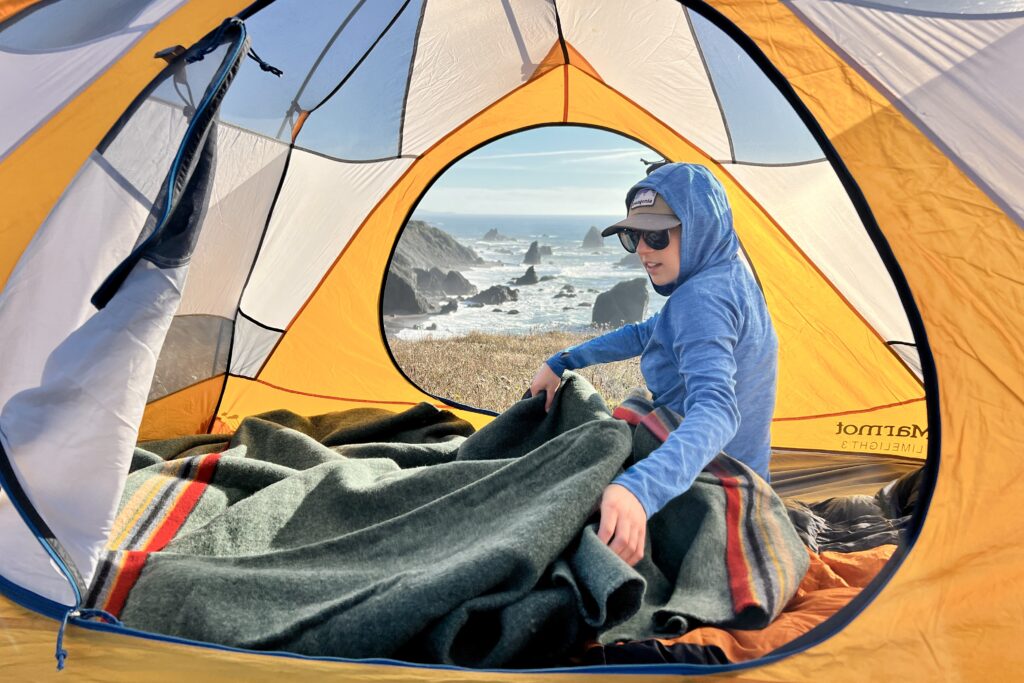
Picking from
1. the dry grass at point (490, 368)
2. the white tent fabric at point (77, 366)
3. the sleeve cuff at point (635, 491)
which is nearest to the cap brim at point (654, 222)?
the sleeve cuff at point (635, 491)

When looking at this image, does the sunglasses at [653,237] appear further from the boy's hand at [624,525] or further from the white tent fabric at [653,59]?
the white tent fabric at [653,59]

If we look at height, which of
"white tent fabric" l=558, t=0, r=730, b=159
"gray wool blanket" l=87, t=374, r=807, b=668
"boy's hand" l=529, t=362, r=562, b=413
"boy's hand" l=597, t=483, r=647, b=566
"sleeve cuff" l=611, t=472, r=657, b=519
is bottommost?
"gray wool blanket" l=87, t=374, r=807, b=668

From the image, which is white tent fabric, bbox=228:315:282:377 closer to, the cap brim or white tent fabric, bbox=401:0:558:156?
white tent fabric, bbox=401:0:558:156

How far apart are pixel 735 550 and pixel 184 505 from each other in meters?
0.94

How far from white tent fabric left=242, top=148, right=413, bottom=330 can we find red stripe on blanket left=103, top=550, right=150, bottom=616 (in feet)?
4.48

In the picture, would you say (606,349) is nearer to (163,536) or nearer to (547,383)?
(547,383)

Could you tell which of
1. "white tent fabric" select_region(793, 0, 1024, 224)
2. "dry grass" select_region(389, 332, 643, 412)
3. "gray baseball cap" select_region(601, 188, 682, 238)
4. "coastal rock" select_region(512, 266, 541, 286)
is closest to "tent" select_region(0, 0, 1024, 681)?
"white tent fabric" select_region(793, 0, 1024, 224)

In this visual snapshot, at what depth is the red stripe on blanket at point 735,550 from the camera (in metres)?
1.19

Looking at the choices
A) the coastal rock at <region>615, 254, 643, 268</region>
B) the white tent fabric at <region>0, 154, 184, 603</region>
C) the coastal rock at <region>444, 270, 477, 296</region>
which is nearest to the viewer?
the white tent fabric at <region>0, 154, 184, 603</region>

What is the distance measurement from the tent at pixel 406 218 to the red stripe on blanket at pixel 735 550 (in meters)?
0.10

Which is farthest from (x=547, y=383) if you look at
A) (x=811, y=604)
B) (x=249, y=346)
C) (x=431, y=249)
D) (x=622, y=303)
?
(x=431, y=249)

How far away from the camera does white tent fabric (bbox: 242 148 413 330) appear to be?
2514mm

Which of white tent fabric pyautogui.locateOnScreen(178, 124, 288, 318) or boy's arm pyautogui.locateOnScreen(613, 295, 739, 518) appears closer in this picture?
boy's arm pyautogui.locateOnScreen(613, 295, 739, 518)

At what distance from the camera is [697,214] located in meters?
1.47
